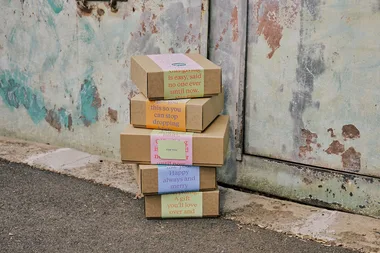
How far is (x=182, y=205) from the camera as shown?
143 inches

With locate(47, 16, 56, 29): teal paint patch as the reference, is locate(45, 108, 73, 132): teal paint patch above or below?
below

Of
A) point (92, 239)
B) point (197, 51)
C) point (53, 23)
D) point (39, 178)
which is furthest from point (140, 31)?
point (92, 239)

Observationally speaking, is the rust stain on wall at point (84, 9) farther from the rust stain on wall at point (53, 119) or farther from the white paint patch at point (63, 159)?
the white paint patch at point (63, 159)

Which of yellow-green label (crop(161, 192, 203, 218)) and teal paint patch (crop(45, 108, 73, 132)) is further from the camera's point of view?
teal paint patch (crop(45, 108, 73, 132))

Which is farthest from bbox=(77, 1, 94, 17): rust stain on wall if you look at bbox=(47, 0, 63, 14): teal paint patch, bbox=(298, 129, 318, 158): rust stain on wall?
bbox=(298, 129, 318, 158): rust stain on wall

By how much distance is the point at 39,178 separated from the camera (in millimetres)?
4340

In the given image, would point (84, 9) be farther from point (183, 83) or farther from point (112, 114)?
point (183, 83)

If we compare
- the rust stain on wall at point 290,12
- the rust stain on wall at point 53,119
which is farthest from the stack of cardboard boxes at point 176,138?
the rust stain on wall at point 53,119

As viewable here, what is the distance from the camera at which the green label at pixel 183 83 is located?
3.47 meters

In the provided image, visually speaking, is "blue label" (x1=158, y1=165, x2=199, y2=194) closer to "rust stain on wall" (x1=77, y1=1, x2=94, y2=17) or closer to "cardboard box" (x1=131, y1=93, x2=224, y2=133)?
"cardboard box" (x1=131, y1=93, x2=224, y2=133)

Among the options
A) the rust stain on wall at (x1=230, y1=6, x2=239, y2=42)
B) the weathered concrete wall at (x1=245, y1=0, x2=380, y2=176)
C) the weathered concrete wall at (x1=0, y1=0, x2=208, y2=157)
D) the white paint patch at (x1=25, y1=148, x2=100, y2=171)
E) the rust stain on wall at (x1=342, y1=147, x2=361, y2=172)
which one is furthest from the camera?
the white paint patch at (x1=25, y1=148, x2=100, y2=171)

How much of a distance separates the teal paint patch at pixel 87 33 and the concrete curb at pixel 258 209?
2.81 feet

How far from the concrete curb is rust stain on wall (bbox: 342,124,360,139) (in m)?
0.45

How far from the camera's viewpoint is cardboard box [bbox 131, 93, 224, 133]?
11.3ft
